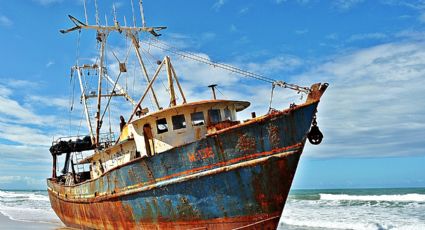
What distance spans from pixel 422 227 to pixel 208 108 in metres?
10.9

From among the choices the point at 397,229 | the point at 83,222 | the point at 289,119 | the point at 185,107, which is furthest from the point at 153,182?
the point at 397,229

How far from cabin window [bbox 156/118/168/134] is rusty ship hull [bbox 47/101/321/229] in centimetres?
108

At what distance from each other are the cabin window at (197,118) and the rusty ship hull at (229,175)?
1.51m

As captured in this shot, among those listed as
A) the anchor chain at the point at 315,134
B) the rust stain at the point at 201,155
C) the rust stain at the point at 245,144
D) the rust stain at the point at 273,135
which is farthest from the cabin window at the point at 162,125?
the anchor chain at the point at 315,134

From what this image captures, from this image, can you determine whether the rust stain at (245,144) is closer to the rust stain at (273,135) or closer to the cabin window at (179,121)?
the rust stain at (273,135)

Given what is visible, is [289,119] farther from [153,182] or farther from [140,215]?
[140,215]

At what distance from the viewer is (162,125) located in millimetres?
11195

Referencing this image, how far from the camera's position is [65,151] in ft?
67.1

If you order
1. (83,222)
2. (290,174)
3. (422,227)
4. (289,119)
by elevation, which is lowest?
(422,227)

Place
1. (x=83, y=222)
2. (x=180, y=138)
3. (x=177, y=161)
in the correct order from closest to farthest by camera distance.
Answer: (x=177, y=161) < (x=180, y=138) < (x=83, y=222)

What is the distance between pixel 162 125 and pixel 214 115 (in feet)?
4.83

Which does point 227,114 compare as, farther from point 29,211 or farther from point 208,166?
point 29,211

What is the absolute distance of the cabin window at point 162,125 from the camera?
11148mm

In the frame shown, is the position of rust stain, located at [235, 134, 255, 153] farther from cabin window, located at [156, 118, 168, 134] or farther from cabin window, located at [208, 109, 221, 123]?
cabin window, located at [156, 118, 168, 134]
